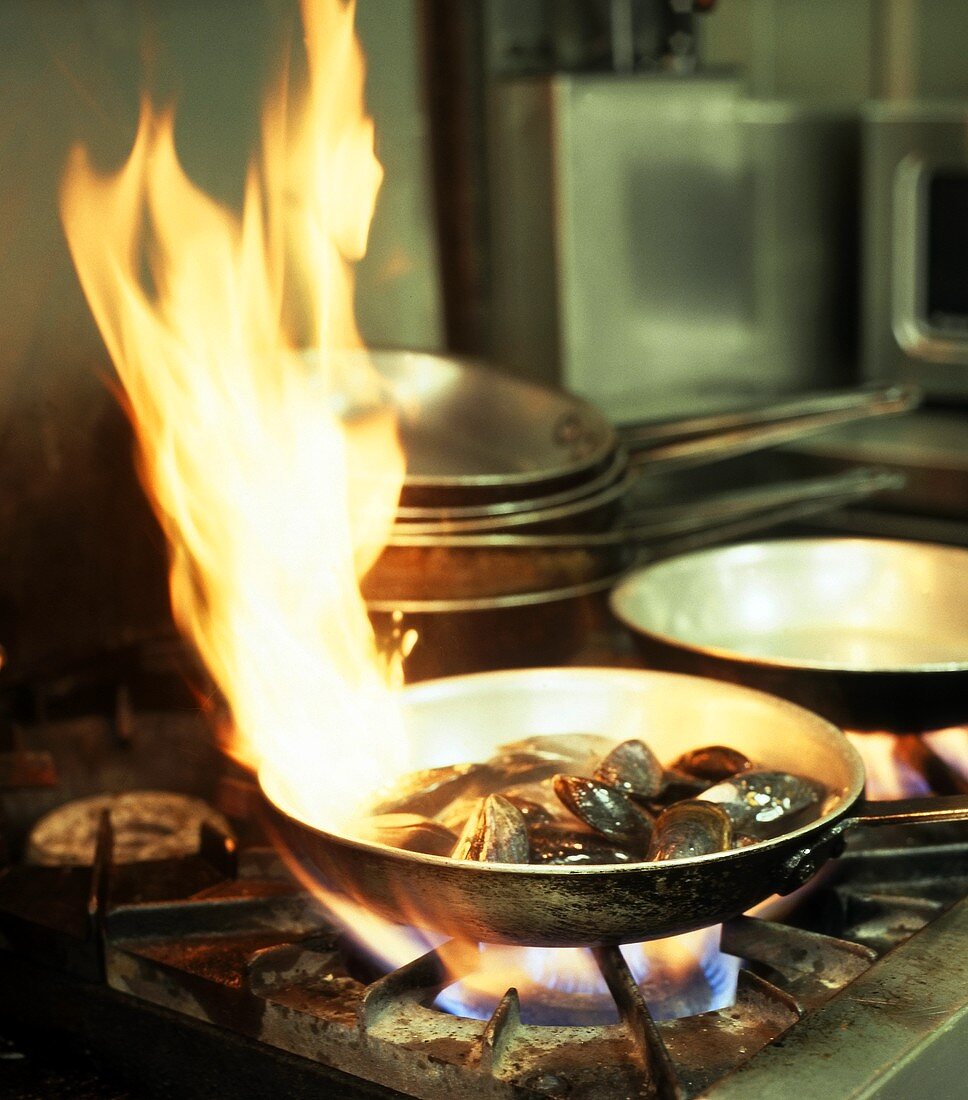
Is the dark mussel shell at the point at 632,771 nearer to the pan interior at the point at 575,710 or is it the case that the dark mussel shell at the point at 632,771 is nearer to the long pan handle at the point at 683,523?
the pan interior at the point at 575,710

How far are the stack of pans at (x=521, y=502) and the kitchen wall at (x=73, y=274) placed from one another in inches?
11.2

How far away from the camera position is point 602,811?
858mm

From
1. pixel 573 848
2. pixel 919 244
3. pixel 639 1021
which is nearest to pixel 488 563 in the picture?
pixel 573 848

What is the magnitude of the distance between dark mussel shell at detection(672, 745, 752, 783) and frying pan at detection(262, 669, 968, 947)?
0.03 metres

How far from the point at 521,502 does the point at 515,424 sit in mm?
248

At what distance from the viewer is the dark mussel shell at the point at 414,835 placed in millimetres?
837

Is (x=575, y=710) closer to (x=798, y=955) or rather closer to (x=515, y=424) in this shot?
(x=798, y=955)

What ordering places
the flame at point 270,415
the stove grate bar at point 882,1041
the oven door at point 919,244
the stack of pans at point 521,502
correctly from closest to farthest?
the stove grate bar at point 882,1041 < the flame at point 270,415 < the stack of pans at point 521,502 < the oven door at point 919,244

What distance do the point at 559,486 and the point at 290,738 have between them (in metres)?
0.33

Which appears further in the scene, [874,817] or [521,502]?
[521,502]

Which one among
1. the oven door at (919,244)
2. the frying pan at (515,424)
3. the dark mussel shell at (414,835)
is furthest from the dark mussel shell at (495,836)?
the oven door at (919,244)

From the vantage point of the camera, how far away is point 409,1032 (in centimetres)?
79

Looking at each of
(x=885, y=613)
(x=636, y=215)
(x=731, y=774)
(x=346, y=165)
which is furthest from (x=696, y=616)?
(x=636, y=215)

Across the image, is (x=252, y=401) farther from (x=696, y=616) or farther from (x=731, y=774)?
(x=731, y=774)
